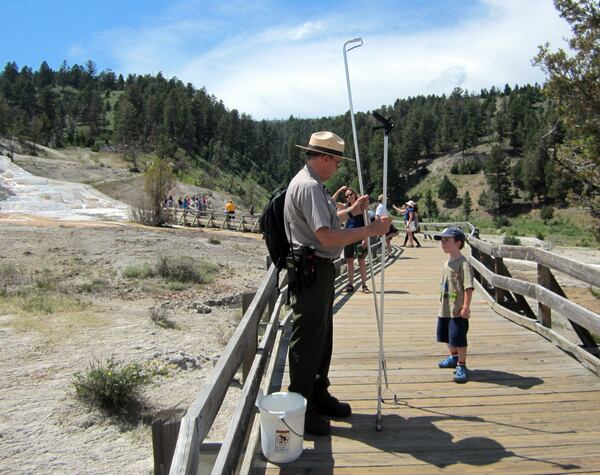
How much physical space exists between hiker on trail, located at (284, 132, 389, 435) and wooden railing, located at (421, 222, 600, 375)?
2.39 m

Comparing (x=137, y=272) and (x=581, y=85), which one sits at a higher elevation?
(x=581, y=85)

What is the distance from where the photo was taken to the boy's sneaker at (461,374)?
446 centimetres

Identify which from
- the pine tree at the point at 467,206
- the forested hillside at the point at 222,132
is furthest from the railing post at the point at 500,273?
the pine tree at the point at 467,206

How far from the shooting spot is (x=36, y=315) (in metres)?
13.1

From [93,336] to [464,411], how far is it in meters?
10.0

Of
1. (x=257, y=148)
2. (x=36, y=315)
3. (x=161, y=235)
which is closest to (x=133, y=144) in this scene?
(x=257, y=148)

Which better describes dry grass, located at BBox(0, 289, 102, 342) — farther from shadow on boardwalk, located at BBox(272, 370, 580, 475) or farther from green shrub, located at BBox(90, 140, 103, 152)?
green shrub, located at BBox(90, 140, 103, 152)

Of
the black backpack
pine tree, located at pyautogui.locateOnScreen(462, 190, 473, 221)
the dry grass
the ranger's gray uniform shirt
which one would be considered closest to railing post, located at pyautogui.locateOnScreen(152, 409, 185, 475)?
the black backpack

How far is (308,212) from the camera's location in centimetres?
319

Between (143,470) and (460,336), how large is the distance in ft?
14.8

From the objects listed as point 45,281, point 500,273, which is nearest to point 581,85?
point 500,273

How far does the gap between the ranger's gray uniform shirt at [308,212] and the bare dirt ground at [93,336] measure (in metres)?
4.92

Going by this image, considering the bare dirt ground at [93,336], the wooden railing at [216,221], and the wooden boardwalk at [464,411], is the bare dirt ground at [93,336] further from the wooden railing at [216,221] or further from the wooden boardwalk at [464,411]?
the wooden railing at [216,221]

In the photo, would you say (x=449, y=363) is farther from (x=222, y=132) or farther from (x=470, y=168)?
(x=470, y=168)
